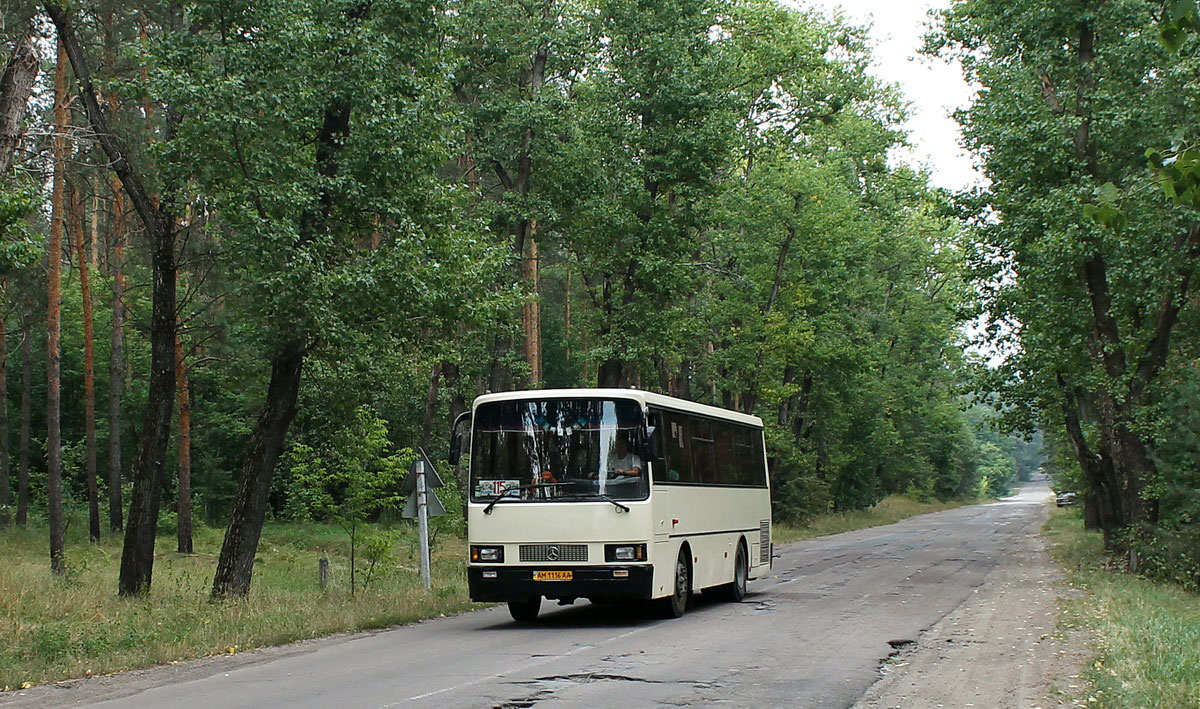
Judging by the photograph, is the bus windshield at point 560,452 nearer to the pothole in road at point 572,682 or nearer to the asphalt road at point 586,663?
the asphalt road at point 586,663

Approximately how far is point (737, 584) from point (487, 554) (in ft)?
18.9

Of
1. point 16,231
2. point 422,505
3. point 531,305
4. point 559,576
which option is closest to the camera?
point 16,231

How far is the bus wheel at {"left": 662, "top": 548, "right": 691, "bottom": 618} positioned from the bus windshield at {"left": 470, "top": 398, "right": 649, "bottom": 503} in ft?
6.14

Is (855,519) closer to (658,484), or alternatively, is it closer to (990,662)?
(658,484)

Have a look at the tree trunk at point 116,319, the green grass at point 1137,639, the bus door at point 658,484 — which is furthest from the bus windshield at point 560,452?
the tree trunk at point 116,319

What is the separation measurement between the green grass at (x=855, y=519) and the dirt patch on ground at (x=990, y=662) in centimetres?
2631

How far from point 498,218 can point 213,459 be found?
20.5m

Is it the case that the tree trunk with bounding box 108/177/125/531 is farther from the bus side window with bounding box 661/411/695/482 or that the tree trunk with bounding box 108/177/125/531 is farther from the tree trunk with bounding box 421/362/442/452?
the bus side window with bounding box 661/411/695/482

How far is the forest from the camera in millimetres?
18094

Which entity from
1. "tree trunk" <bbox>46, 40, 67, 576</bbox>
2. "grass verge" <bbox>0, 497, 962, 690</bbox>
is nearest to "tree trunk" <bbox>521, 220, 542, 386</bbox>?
"grass verge" <bbox>0, 497, 962, 690</bbox>

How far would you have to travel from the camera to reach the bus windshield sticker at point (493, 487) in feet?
54.5

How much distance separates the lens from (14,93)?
14719 mm

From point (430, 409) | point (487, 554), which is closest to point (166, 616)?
point (487, 554)

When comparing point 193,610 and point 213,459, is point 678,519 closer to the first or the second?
point 193,610
